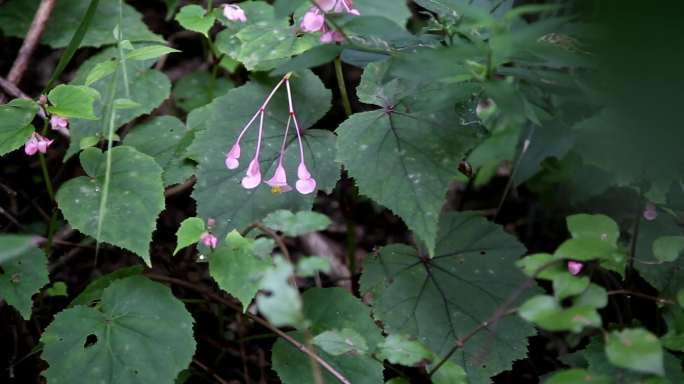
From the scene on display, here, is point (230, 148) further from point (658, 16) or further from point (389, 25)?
point (658, 16)

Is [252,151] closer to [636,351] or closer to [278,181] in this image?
[278,181]

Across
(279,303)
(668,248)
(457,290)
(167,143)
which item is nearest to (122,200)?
(167,143)

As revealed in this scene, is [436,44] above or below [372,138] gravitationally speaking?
above

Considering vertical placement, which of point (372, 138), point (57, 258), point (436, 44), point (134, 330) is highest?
point (436, 44)

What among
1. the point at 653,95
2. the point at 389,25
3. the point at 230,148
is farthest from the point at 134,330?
the point at 653,95

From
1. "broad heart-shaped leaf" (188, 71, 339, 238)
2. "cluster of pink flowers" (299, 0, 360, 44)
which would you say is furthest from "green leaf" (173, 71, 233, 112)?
"cluster of pink flowers" (299, 0, 360, 44)

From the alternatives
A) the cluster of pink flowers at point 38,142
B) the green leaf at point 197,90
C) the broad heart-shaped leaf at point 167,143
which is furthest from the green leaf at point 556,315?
the green leaf at point 197,90

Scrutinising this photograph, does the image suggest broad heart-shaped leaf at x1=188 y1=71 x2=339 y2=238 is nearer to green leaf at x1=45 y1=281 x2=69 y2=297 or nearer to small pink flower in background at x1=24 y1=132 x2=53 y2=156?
small pink flower in background at x1=24 y1=132 x2=53 y2=156
